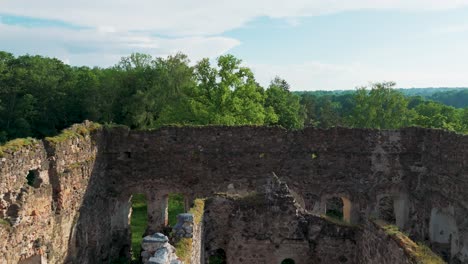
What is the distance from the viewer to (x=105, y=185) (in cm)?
2011

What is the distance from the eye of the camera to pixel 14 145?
13.5m

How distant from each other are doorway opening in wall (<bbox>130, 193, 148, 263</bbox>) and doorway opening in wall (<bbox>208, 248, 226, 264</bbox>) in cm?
612

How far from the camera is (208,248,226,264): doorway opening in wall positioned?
14.9m

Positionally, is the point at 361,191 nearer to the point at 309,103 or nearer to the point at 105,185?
the point at 105,185

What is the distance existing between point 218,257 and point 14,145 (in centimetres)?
684

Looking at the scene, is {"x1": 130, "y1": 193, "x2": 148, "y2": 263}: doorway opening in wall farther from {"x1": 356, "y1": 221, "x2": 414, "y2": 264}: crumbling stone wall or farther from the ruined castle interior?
{"x1": 356, "y1": 221, "x2": 414, "y2": 264}: crumbling stone wall

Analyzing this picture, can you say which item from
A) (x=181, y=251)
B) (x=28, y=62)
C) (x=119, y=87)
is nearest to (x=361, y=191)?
(x=181, y=251)

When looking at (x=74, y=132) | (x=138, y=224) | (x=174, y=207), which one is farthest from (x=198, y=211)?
(x=174, y=207)

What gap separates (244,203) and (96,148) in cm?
751

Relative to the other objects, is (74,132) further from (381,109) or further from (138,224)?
(381,109)

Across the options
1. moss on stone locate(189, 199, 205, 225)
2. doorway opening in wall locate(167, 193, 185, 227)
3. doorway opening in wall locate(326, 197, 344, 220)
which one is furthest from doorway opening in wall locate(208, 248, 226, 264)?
doorway opening in wall locate(326, 197, 344, 220)

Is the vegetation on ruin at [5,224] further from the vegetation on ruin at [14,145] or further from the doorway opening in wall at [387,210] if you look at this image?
the doorway opening in wall at [387,210]

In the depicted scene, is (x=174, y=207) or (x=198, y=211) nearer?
(x=198, y=211)

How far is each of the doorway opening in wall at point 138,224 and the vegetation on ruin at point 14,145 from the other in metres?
7.73
